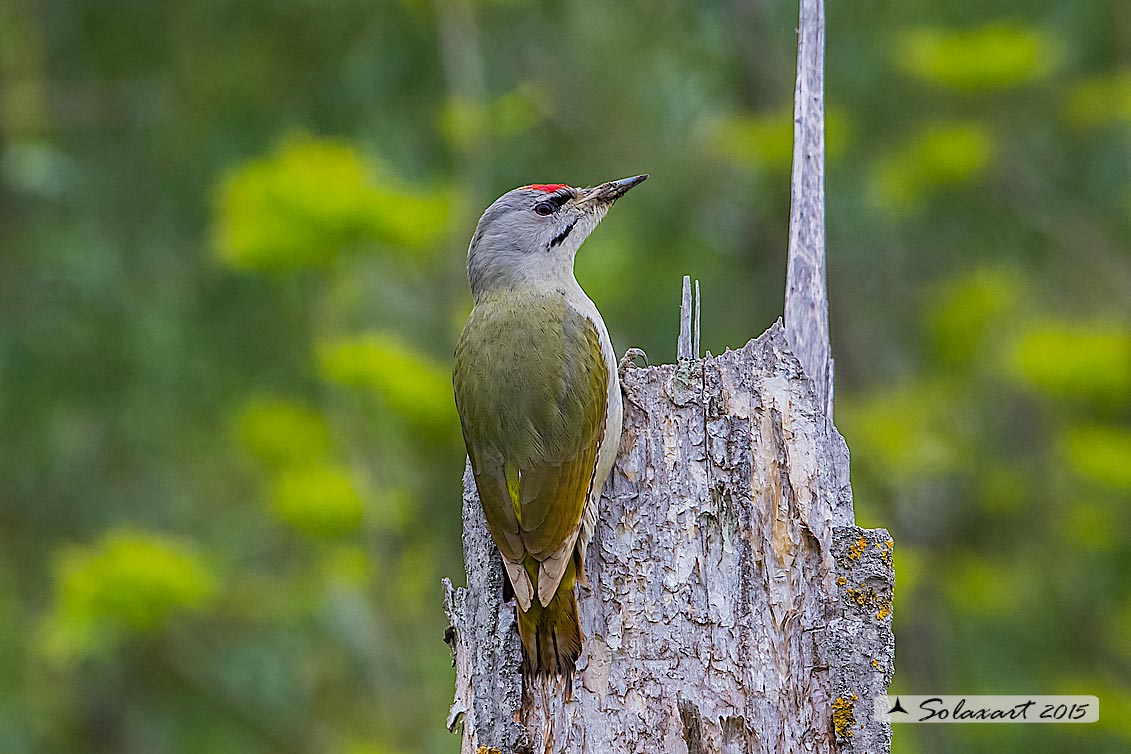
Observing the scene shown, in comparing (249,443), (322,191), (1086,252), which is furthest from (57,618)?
(1086,252)

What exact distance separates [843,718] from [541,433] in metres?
0.90

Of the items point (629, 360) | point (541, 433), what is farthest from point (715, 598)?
point (629, 360)

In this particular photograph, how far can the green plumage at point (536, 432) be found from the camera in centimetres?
315

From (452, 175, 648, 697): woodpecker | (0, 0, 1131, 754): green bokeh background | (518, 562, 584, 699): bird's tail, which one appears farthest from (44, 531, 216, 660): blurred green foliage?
(518, 562, 584, 699): bird's tail

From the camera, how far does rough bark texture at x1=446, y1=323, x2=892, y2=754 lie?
308 cm

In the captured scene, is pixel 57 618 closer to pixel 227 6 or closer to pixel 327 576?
pixel 327 576

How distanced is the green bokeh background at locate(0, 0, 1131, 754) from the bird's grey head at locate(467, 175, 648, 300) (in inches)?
74.2

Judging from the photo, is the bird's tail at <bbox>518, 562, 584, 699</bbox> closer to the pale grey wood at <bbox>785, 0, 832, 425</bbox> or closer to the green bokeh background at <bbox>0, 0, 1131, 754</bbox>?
the pale grey wood at <bbox>785, 0, 832, 425</bbox>

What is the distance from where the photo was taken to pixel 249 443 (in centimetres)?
634

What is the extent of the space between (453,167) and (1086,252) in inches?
137

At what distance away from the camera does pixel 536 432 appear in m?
3.35

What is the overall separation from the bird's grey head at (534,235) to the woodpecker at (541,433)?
2 centimetres

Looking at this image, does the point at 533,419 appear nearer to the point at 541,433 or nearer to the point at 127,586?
the point at 541,433

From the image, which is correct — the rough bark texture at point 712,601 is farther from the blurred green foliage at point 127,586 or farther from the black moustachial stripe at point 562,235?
the blurred green foliage at point 127,586
